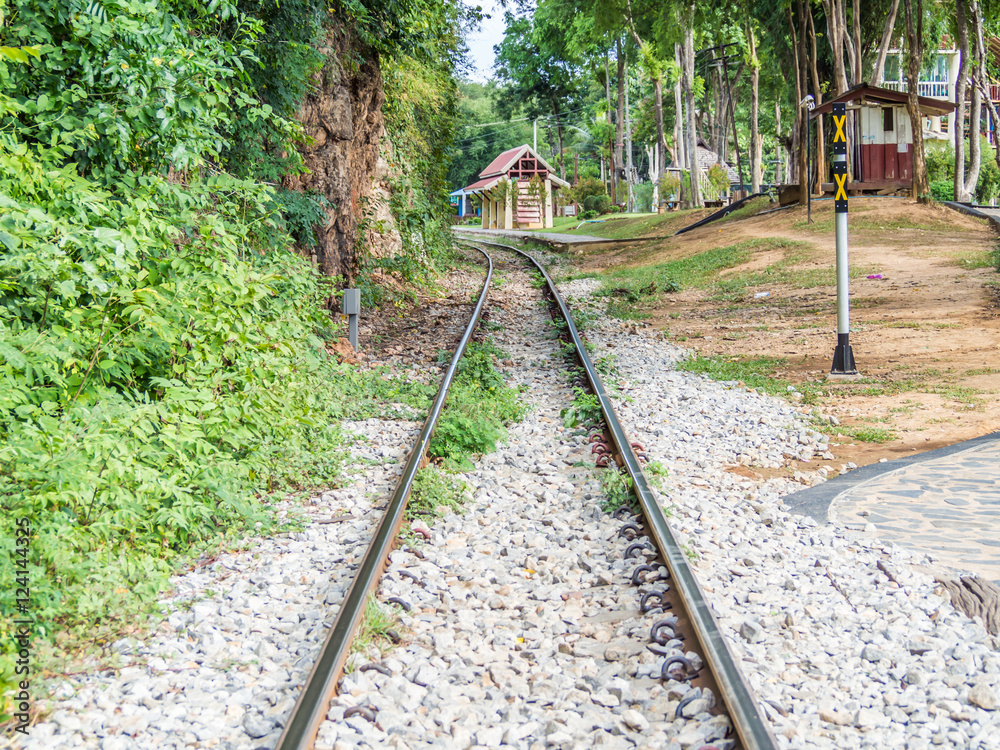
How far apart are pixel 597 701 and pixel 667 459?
344 centimetres

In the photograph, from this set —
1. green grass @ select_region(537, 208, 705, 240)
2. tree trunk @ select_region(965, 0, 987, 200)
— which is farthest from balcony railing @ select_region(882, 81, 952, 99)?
green grass @ select_region(537, 208, 705, 240)

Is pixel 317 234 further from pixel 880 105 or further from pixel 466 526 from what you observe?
pixel 880 105

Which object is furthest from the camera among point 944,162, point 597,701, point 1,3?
point 944,162

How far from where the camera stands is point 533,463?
6688 millimetres

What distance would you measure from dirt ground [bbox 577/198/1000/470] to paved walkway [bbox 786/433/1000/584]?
46cm

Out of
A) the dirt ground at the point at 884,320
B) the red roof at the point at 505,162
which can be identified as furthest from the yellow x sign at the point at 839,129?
the red roof at the point at 505,162

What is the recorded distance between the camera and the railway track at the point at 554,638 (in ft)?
10.5

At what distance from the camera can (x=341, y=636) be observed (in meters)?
3.64

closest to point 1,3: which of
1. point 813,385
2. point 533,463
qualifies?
point 533,463

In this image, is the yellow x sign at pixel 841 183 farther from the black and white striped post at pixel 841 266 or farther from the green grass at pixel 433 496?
the green grass at pixel 433 496

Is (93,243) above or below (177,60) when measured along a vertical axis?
below

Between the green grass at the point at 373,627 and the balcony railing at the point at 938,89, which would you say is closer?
the green grass at the point at 373,627

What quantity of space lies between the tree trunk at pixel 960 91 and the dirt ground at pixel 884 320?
20.2 ft

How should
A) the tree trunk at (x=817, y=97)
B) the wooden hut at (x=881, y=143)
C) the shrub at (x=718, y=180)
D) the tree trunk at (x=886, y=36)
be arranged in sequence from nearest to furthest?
the tree trunk at (x=886, y=36), the wooden hut at (x=881, y=143), the tree trunk at (x=817, y=97), the shrub at (x=718, y=180)
